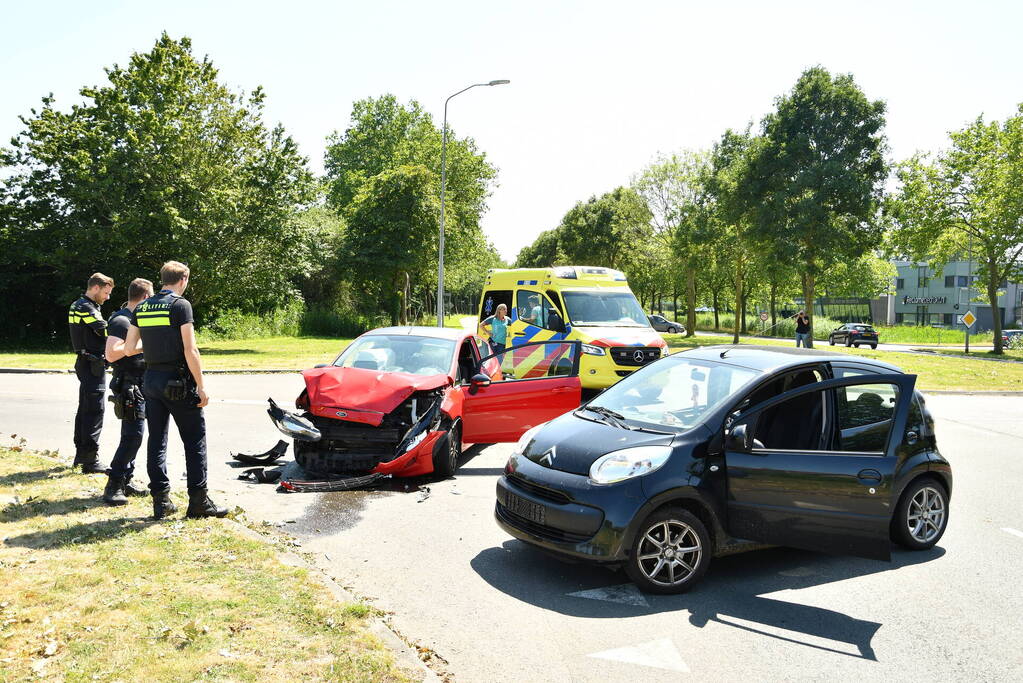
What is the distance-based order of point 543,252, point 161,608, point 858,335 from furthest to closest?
point 543,252 < point 858,335 < point 161,608

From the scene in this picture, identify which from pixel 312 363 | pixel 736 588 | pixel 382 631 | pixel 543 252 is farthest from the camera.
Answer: pixel 543 252

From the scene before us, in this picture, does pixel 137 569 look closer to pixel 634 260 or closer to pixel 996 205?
pixel 996 205

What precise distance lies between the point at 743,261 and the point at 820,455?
4329cm

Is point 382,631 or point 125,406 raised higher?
point 125,406

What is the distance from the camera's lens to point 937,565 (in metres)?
5.73

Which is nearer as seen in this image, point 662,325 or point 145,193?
point 145,193

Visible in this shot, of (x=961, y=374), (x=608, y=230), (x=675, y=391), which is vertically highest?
(x=608, y=230)

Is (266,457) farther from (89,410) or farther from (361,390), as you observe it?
(89,410)

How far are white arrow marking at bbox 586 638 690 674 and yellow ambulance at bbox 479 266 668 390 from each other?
9.94 meters

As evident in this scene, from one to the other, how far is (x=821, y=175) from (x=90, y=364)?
37.5 m

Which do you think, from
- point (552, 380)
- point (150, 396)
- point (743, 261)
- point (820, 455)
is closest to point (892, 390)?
point (820, 455)

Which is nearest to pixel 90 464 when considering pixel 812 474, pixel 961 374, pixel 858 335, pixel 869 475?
pixel 812 474

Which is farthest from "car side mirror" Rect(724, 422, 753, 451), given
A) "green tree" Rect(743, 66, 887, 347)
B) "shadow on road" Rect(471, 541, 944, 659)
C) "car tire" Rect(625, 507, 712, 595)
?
"green tree" Rect(743, 66, 887, 347)

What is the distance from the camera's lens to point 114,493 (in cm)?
642
